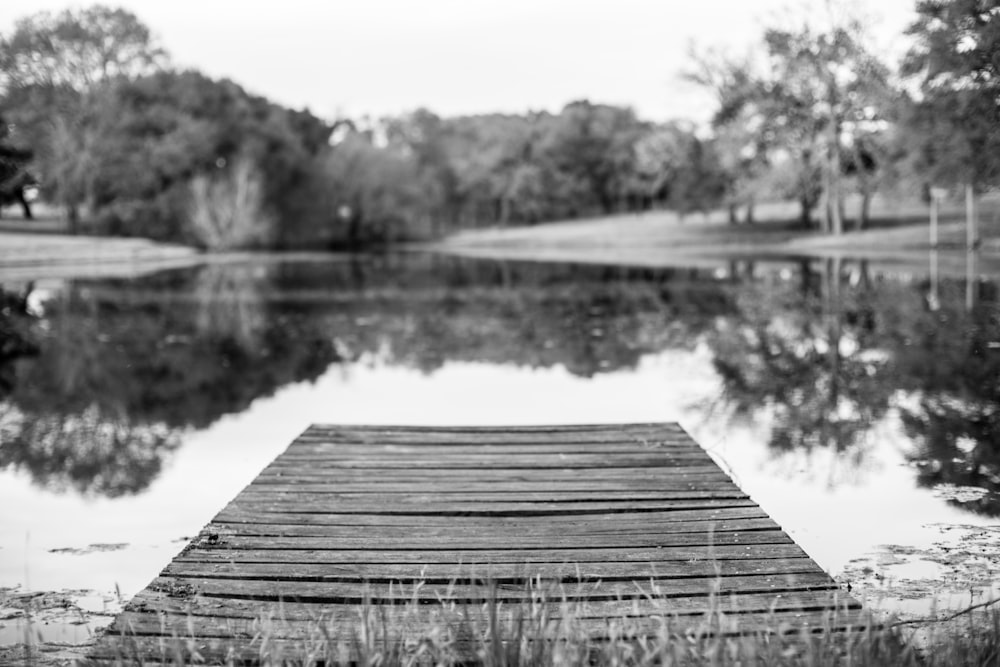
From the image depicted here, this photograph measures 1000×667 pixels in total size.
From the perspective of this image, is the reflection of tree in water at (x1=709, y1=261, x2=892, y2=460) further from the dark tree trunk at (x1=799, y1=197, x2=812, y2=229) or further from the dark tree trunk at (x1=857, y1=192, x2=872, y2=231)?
the dark tree trunk at (x1=799, y1=197, x2=812, y2=229)

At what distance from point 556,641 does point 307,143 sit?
7343cm

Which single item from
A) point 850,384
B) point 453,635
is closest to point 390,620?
point 453,635

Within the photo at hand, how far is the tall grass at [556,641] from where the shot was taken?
3.00 metres

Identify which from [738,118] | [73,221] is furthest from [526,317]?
[73,221]

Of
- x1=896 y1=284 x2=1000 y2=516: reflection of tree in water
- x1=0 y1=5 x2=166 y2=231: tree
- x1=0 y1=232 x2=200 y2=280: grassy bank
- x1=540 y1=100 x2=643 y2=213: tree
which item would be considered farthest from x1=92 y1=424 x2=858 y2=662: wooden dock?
x1=540 y1=100 x2=643 y2=213: tree

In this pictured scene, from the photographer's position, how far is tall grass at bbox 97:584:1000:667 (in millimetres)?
3004

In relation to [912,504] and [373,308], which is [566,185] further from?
[912,504]

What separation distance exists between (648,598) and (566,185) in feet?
251

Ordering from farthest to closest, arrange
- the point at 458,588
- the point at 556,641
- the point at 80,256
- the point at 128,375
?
the point at 80,256, the point at 128,375, the point at 458,588, the point at 556,641

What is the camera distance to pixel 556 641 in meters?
3.08

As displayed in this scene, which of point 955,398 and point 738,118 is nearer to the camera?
point 955,398

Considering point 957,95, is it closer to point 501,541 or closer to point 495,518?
point 495,518

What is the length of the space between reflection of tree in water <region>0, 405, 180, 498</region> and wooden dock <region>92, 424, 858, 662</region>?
1.34 meters

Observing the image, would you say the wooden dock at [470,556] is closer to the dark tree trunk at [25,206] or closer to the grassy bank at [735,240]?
the grassy bank at [735,240]
